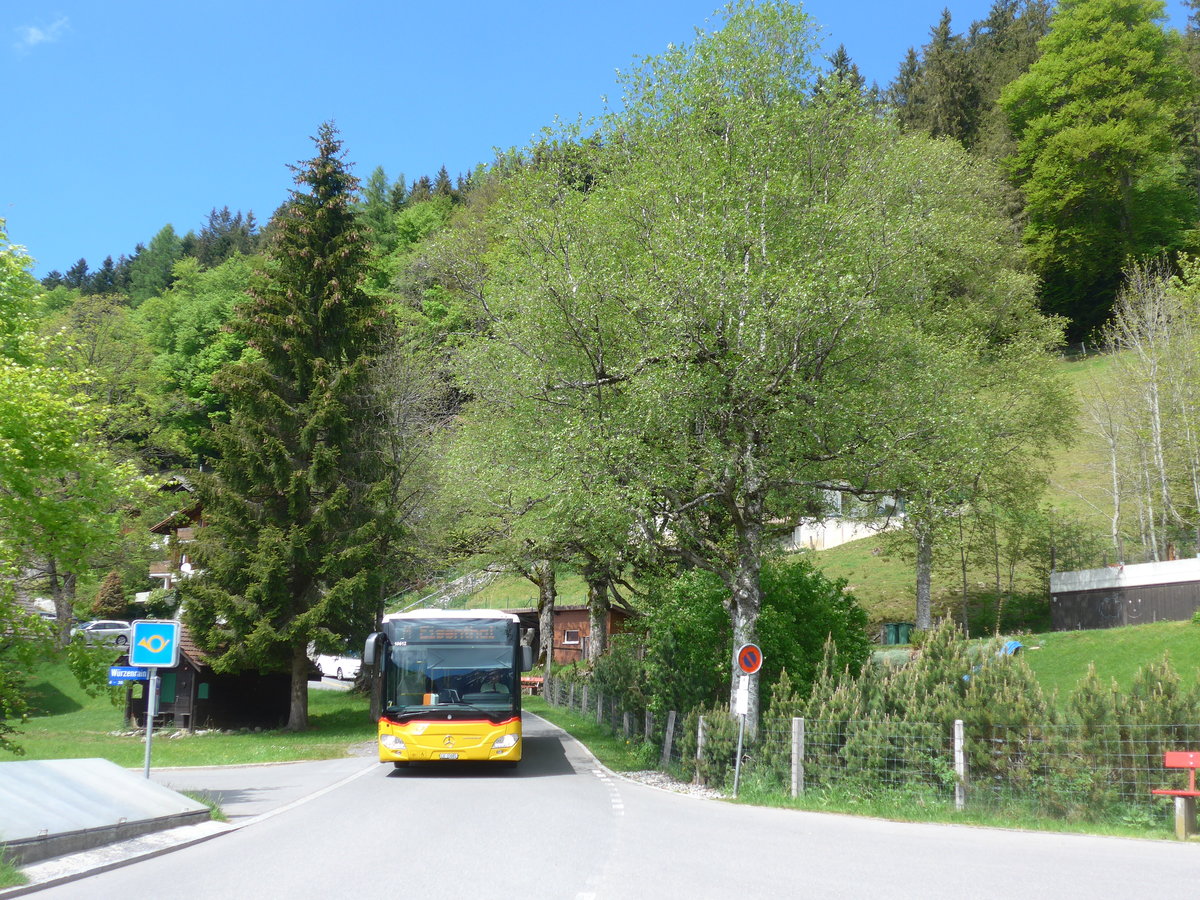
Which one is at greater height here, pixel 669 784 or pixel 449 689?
pixel 449 689

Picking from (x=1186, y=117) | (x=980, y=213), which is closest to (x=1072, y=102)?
(x=1186, y=117)

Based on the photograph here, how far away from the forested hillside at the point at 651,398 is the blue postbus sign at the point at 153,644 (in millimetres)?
2094

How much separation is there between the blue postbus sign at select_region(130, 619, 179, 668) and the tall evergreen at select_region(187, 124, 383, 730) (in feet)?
49.0

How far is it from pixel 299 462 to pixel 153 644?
18539mm

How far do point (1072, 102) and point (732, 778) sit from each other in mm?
61140

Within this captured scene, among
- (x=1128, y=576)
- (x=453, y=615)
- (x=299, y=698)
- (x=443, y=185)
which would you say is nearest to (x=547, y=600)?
(x=299, y=698)

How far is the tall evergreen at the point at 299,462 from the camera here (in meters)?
29.4

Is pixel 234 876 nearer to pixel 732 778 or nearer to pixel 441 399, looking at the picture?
pixel 732 778

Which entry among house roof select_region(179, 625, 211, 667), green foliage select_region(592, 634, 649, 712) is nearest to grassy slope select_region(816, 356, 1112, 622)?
green foliage select_region(592, 634, 649, 712)

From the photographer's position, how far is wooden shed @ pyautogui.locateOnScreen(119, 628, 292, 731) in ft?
110

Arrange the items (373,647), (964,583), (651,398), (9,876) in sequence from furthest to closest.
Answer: (964,583)
(373,647)
(651,398)
(9,876)

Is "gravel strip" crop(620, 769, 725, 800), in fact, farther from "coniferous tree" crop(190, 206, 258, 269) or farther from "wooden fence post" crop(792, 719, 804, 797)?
"coniferous tree" crop(190, 206, 258, 269)

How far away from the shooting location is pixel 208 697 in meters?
33.7

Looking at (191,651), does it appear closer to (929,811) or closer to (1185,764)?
(929,811)
